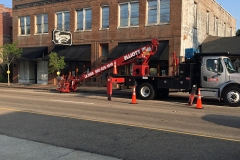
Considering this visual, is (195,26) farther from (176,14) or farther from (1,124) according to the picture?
(1,124)

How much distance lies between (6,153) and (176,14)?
18.3 metres

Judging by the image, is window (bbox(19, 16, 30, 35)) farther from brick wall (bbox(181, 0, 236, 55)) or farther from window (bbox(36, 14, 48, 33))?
brick wall (bbox(181, 0, 236, 55))

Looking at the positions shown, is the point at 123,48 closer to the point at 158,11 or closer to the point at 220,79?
the point at 158,11

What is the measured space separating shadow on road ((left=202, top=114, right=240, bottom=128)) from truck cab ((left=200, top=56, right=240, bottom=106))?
3817 millimetres

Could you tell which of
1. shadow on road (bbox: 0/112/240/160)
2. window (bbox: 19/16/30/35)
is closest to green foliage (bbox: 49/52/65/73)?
window (bbox: 19/16/30/35)

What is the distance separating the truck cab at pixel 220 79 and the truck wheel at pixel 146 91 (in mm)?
2798

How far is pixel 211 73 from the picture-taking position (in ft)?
47.8

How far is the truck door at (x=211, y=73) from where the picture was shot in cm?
1434

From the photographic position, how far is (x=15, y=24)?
3203 centimetres

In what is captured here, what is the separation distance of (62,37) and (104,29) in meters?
4.24

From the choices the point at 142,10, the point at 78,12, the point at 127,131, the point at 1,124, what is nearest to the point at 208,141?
the point at 127,131

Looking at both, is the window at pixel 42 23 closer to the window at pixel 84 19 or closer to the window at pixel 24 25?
the window at pixel 24 25

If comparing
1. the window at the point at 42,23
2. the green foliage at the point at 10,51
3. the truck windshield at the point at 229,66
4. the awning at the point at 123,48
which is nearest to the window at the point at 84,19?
the awning at the point at 123,48

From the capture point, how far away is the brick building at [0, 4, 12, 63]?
1422 inches
